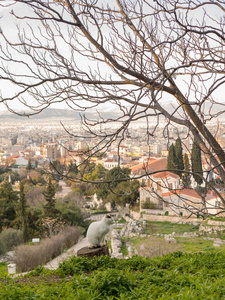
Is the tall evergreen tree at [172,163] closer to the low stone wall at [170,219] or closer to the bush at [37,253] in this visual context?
the low stone wall at [170,219]

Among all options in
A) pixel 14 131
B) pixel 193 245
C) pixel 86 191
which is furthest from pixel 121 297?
pixel 14 131

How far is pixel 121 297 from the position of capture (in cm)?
226

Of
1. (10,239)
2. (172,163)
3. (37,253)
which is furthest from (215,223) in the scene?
(172,163)

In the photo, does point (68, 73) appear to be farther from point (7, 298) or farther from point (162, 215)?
point (162, 215)

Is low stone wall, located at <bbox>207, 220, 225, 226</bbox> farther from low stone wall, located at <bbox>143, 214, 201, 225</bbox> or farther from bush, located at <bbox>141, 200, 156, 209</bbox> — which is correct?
bush, located at <bbox>141, 200, 156, 209</bbox>

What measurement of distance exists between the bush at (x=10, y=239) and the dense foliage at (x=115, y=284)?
13.1m

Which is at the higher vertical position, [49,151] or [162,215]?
[49,151]

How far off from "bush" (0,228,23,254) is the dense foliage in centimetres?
1309

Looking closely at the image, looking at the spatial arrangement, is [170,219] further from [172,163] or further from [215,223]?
[172,163]

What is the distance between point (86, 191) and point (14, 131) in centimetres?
4791

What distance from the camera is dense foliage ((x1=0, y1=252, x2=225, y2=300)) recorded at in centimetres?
243

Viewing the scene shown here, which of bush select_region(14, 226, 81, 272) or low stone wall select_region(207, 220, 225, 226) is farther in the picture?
low stone wall select_region(207, 220, 225, 226)

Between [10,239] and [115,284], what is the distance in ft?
48.7

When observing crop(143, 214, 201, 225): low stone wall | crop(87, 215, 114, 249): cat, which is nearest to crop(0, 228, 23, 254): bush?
crop(143, 214, 201, 225): low stone wall
